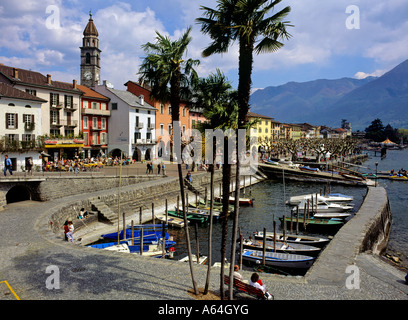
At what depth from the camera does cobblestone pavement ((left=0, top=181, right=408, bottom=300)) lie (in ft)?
A: 39.9

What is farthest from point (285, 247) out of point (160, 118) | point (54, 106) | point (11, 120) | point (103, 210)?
point (160, 118)

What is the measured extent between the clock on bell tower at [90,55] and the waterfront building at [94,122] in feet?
112

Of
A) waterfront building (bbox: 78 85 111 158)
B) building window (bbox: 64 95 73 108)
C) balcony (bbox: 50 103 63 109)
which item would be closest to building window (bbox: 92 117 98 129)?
waterfront building (bbox: 78 85 111 158)

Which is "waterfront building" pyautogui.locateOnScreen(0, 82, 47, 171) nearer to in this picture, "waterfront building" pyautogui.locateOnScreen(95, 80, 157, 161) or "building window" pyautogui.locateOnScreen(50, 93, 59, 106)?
"building window" pyautogui.locateOnScreen(50, 93, 59, 106)

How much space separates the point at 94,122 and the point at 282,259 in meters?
44.9

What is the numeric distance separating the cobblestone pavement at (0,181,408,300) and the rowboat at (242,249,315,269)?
4.61 metres

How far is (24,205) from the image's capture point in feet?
91.0

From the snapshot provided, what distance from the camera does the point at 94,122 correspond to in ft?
183

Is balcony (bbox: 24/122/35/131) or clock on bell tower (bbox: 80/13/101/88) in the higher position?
clock on bell tower (bbox: 80/13/101/88)

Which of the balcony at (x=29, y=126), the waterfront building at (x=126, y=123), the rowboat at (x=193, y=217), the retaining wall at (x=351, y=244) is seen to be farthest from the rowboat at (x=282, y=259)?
the waterfront building at (x=126, y=123)

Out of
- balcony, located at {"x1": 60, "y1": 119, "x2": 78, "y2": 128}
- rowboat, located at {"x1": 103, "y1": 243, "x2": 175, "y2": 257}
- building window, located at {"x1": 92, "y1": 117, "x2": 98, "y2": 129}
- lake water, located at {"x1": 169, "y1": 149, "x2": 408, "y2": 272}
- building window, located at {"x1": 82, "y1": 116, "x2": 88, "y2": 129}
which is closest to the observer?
rowboat, located at {"x1": 103, "y1": 243, "x2": 175, "y2": 257}

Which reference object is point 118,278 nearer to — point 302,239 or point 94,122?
point 302,239

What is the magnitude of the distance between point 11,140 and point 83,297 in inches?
1173
